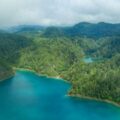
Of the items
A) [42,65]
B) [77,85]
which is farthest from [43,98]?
[42,65]

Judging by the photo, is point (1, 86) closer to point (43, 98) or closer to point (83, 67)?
point (43, 98)

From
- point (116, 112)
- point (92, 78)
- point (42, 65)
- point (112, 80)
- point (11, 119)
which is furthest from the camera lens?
point (42, 65)

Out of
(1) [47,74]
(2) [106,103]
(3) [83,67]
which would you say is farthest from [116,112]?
(1) [47,74]

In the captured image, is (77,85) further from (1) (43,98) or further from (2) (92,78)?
(1) (43,98)

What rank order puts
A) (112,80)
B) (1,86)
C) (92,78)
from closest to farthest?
(112,80)
(92,78)
(1,86)

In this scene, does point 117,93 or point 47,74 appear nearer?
point 117,93

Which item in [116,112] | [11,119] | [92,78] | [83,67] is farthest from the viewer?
[83,67]
